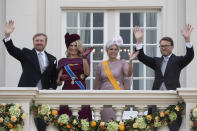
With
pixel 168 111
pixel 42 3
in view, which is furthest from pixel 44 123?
pixel 42 3

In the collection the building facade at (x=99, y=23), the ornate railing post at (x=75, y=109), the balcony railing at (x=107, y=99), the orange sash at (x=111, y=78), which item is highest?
the building facade at (x=99, y=23)

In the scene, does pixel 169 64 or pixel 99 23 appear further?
pixel 99 23

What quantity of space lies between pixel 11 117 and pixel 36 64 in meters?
1.46

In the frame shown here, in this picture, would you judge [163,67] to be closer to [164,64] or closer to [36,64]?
[164,64]

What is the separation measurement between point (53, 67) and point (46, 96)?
1065 mm

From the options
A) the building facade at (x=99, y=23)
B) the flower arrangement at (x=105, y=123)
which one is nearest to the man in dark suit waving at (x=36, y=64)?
the flower arrangement at (x=105, y=123)

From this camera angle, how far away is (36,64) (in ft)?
43.5

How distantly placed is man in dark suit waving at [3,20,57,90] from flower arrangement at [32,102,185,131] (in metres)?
0.94

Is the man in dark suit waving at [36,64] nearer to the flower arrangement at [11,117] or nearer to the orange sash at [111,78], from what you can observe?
the orange sash at [111,78]

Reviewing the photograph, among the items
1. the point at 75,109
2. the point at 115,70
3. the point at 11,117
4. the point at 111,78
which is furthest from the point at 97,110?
the point at 11,117

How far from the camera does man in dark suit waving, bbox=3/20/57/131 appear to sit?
43.2ft

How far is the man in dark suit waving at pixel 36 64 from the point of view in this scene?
13.2m

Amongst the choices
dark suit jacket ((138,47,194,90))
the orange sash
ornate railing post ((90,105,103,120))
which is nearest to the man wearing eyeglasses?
dark suit jacket ((138,47,194,90))

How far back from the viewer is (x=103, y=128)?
1227 centimetres
